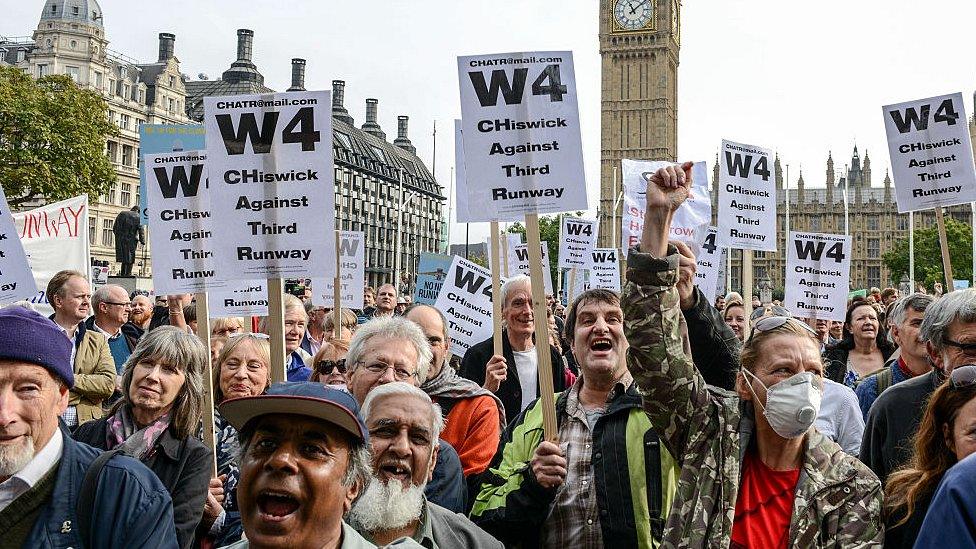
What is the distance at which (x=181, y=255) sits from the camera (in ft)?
17.1

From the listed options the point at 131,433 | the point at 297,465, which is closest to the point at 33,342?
the point at 297,465

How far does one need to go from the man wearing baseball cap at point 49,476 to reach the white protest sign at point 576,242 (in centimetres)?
1076

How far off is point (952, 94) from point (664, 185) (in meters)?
4.61

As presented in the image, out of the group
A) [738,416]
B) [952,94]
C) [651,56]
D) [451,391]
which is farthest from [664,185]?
[651,56]

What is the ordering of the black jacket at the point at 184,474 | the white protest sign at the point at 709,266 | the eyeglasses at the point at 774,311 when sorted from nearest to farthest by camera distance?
the black jacket at the point at 184,474 < the eyeglasses at the point at 774,311 < the white protest sign at the point at 709,266

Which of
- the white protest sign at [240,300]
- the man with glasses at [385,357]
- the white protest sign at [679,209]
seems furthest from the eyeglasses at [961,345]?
the white protest sign at [679,209]

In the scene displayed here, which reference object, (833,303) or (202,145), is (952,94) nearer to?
(833,303)

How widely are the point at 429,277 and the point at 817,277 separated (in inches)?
190

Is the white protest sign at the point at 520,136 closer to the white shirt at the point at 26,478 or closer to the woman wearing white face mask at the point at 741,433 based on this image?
the woman wearing white face mask at the point at 741,433

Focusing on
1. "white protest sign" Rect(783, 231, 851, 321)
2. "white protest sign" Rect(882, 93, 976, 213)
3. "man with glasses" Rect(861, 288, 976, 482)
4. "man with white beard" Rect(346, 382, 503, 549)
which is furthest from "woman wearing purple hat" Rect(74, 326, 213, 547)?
"white protest sign" Rect(783, 231, 851, 321)

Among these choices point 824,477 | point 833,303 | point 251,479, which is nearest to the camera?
point 251,479

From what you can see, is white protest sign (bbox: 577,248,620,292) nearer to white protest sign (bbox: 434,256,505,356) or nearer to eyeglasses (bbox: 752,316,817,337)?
white protest sign (bbox: 434,256,505,356)

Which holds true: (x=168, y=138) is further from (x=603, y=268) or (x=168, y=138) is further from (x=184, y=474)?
(x=603, y=268)

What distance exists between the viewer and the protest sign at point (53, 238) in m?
9.79
